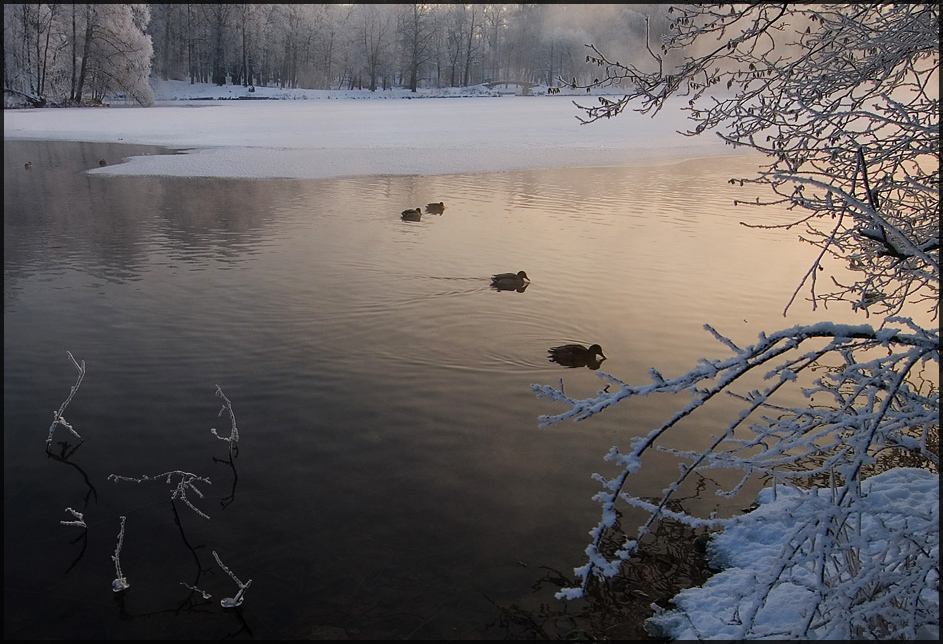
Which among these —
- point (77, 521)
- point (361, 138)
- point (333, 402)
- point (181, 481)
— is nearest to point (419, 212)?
point (333, 402)

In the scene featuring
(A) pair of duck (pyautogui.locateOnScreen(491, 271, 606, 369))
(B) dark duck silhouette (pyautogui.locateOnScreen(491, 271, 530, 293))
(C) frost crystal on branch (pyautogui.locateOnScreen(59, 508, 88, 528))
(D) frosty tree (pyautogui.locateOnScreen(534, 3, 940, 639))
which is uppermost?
(D) frosty tree (pyautogui.locateOnScreen(534, 3, 940, 639))

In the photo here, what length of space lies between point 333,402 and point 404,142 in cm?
2498

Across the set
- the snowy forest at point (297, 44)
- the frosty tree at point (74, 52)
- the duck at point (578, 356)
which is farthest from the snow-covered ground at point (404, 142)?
the snowy forest at point (297, 44)

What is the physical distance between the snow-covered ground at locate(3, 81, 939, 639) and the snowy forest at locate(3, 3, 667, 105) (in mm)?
7419

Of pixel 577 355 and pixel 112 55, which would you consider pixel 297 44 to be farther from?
pixel 577 355

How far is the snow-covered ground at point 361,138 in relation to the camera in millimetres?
25359

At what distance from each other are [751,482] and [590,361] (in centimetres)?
254

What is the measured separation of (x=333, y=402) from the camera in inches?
299

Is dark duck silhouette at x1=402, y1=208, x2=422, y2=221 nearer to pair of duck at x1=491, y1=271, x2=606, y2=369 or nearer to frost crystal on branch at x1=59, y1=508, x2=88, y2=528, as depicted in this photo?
pair of duck at x1=491, y1=271, x2=606, y2=369

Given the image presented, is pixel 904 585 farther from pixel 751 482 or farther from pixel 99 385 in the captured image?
pixel 99 385

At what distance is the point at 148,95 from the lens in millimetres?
56219

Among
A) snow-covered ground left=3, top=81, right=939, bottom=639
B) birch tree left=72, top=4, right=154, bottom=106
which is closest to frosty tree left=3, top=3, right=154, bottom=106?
birch tree left=72, top=4, right=154, bottom=106

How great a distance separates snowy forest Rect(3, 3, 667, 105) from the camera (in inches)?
2133

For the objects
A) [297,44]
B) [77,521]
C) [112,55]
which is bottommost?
[77,521]
